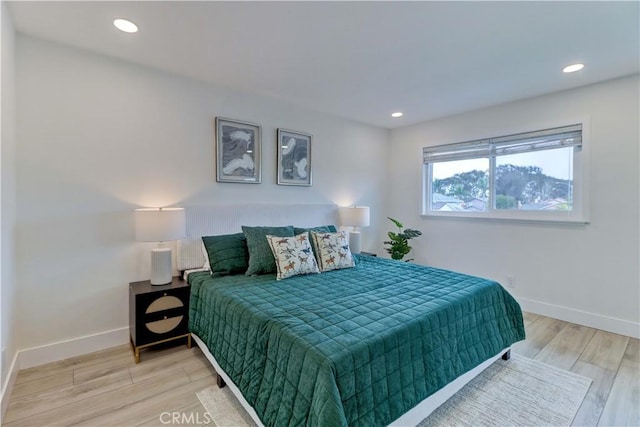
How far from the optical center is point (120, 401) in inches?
73.1

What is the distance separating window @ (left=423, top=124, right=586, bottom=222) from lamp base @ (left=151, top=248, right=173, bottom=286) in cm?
354

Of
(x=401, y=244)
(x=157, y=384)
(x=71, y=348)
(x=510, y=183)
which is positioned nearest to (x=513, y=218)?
(x=510, y=183)

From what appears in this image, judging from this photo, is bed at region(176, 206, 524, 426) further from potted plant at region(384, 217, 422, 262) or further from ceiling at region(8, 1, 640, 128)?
ceiling at region(8, 1, 640, 128)

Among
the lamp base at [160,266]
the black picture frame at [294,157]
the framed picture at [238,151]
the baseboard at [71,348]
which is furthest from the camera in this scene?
the black picture frame at [294,157]

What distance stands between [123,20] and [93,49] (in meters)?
Result: 0.63

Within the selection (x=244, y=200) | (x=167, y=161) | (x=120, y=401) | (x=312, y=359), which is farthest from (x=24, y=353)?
(x=312, y=359)

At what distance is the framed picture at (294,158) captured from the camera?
3586mm

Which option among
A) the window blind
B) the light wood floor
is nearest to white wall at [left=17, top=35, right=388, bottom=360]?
the light wood floor

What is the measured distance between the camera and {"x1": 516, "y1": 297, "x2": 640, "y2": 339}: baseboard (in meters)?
2.83

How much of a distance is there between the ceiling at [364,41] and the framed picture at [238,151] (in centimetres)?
42

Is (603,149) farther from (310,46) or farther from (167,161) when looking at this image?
(167,161)

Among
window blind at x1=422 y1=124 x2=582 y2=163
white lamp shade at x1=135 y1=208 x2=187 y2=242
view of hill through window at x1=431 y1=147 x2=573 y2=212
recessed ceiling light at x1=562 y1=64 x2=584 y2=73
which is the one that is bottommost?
white lamp shade at x1=135 y1=208 x2=187 y2=242

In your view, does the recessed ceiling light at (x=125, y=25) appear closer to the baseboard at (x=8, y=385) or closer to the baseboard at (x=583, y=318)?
the baseboard at (x=8, y=385)

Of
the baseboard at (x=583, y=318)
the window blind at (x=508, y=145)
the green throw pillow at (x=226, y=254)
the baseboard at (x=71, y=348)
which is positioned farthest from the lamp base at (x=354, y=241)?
the baseboard at (x=71, y=348)
